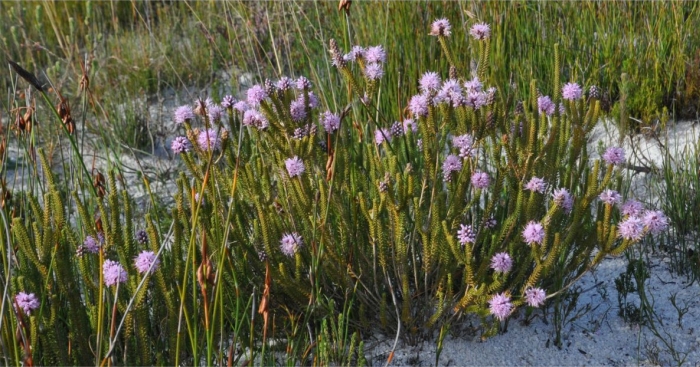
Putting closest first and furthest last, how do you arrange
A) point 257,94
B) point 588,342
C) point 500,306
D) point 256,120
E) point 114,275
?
point 114,275
point 500,306
point 257,94
point 256,120
point 588,342

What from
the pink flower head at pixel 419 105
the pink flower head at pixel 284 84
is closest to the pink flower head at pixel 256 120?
the pink flower head at pixel 284 84

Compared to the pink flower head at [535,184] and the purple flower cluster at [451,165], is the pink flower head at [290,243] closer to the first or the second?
the purple flower cluster at [451,165]

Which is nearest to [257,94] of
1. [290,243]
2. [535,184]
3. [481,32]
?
[290,243]

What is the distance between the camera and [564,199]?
213 cm

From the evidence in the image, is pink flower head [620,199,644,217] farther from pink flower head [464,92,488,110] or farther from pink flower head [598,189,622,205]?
pink flower head [464,92,488,110]

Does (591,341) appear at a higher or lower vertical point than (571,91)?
lower

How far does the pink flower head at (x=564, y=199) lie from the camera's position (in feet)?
6.63

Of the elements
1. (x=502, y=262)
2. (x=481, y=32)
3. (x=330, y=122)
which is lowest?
(x=502, y=262)

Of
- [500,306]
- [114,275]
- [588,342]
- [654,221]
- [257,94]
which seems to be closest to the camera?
[114,275]

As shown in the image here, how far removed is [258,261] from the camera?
2.21m

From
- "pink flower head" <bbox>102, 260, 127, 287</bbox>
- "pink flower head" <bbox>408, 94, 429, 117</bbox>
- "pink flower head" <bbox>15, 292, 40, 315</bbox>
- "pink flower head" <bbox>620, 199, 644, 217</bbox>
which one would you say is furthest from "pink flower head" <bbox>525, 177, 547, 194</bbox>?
"pink flower head" <bbox>15, 292, 40, 315</bbox>

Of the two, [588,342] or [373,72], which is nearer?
[373,72]

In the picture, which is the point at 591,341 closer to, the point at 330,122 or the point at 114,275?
the point at 330,122

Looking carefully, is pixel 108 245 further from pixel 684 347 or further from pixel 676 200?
pixel 676 200
